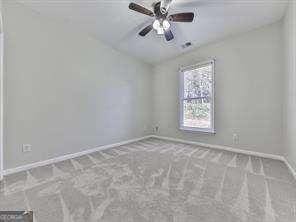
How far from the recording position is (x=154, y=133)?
529cm

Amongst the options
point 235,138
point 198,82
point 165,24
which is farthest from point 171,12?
point 235,138

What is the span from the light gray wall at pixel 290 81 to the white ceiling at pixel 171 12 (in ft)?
1.06

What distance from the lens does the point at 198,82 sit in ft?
13.8

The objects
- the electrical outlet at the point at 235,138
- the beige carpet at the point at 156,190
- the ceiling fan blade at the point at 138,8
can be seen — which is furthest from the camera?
the electrical outlet at the point at 235,138

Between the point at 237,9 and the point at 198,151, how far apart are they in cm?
281

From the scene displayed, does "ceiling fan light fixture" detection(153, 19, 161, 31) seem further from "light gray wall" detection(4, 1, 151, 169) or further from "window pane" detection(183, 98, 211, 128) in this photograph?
"window pane" detection(183, 98, 211, 128)

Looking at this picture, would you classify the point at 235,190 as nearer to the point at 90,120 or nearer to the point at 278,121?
the point at 278,121

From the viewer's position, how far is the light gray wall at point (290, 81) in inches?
89.4

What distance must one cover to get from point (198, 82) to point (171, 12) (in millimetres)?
1906

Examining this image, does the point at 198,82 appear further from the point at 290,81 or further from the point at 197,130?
the point at 290,81

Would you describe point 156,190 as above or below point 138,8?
below

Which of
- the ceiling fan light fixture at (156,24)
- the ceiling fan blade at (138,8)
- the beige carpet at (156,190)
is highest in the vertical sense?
the ceiling fan blade at (138,8)

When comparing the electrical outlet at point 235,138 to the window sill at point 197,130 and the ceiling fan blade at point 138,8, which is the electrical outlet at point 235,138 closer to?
the window sill at point 197,130

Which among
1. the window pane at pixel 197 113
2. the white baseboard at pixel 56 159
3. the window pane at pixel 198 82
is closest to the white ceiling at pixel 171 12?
the window pane at pixel 198 82
